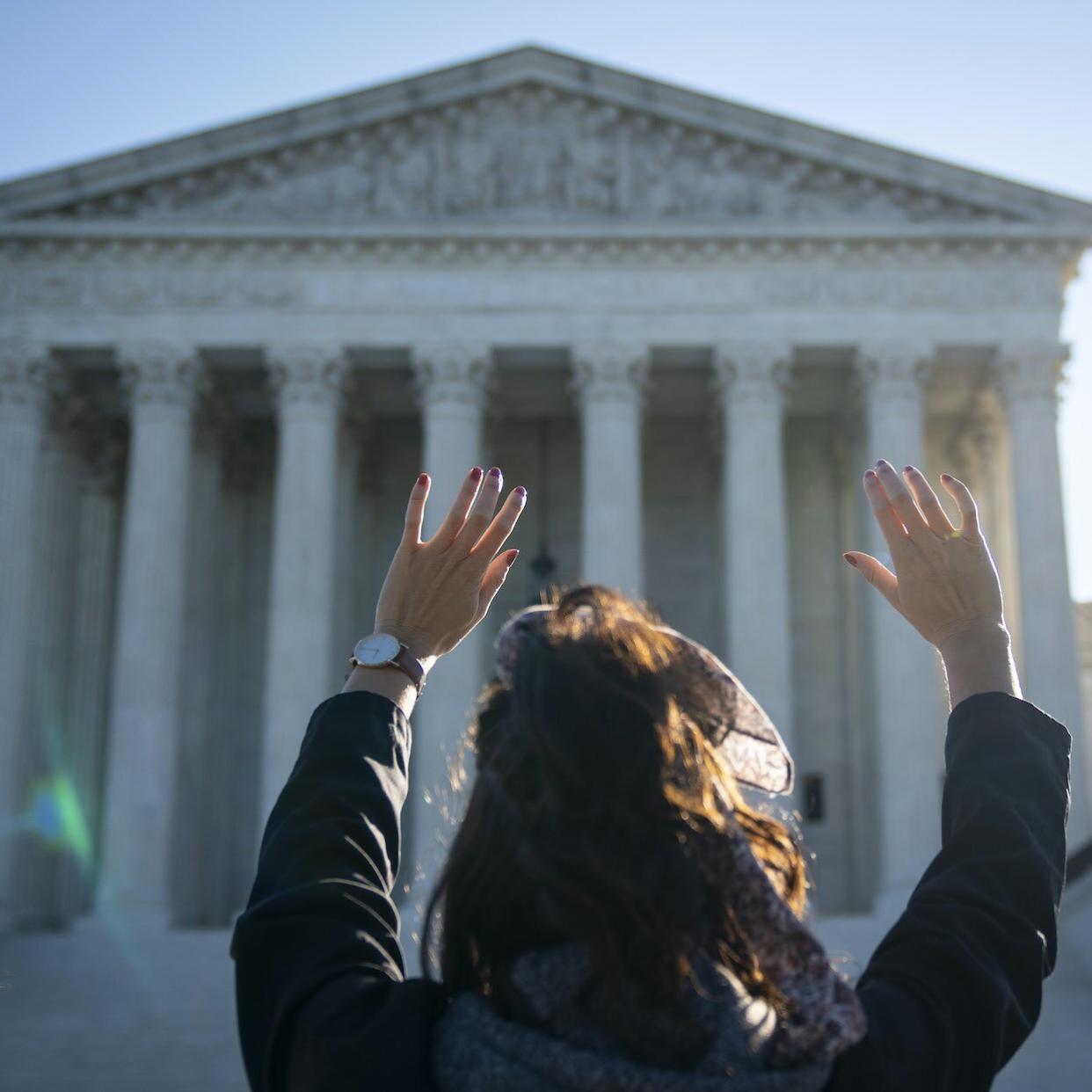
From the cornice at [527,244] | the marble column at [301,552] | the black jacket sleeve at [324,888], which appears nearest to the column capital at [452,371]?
the marble column at [301,552]

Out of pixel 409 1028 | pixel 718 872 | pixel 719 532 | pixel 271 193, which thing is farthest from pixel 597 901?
pixel 719 532

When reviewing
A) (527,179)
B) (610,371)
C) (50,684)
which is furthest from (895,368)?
(50,684)

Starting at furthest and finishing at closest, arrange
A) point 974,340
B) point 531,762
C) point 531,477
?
point 531,477, point 974,340, point 531,762

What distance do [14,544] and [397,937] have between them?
3964cm

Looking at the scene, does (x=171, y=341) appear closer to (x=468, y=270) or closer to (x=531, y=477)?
(x=468, y=270)

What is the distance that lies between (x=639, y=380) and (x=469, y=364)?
4627 millimetres

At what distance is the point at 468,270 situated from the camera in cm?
4231

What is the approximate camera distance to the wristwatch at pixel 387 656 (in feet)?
13.1

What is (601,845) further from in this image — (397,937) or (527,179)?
(527,179)

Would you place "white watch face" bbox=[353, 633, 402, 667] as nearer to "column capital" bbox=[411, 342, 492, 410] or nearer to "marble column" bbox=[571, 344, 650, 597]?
"marble column" bbox=[571, 344, 650, 597]

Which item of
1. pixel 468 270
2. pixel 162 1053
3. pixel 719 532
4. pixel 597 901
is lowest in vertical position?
pixel 162 1053

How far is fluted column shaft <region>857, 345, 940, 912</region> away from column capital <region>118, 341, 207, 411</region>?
1827 cm

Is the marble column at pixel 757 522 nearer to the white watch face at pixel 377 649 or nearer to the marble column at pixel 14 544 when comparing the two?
the marble column at pixel 14 544

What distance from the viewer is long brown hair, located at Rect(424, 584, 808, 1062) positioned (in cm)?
289
